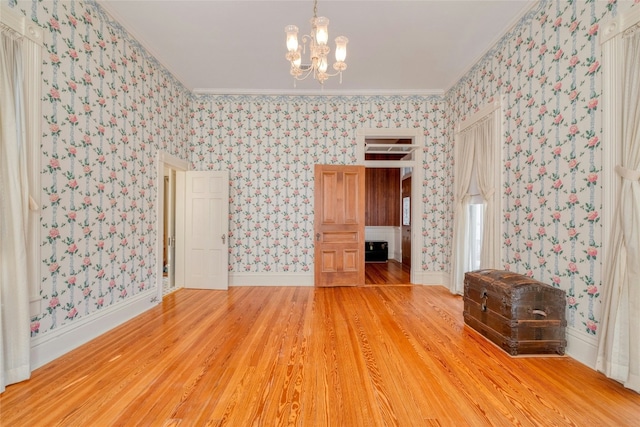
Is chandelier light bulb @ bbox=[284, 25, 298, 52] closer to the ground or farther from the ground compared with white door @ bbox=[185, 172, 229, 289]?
farther from the ground

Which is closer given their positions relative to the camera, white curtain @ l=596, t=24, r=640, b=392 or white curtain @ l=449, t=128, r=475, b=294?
white curtain @ l=596, t=24, r=640, b=392

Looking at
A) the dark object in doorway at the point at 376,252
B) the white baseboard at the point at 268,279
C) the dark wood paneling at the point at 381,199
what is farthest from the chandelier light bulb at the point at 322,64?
the dark wood paneling at the point at 381,199

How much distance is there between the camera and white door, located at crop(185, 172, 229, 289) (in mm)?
4852

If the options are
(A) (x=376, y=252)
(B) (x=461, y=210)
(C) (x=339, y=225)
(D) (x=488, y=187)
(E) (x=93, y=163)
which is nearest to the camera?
(E) (x=93, y=163)

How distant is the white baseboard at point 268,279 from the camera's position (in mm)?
5133

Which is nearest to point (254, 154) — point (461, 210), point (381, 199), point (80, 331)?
point (80, 331)

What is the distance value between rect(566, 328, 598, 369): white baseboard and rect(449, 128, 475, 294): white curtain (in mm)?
1900

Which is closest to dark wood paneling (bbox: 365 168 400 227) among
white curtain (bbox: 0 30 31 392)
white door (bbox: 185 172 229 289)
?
white door (bbox: 185 172 229 289)

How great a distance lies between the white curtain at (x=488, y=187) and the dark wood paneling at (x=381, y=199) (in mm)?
4764

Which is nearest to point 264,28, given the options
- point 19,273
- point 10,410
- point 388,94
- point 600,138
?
point 388,94

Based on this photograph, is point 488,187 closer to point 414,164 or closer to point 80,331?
point 414,164

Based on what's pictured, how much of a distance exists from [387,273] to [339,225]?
212 cm

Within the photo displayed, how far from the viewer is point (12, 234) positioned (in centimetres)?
205

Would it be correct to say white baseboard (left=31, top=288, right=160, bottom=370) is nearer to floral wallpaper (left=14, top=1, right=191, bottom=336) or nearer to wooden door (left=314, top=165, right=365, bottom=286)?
floral wallpaper (left=14, top=1, right=191, bottom=336)
